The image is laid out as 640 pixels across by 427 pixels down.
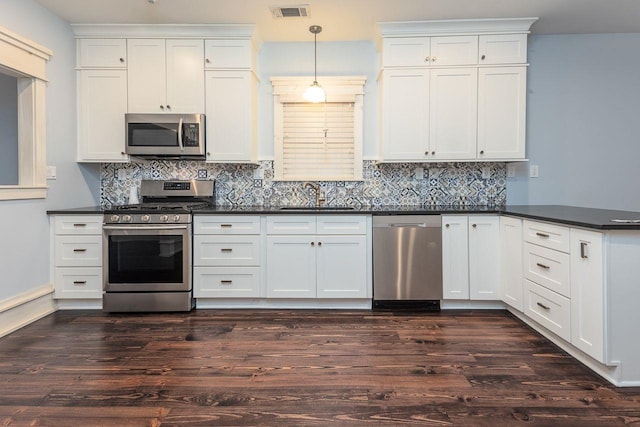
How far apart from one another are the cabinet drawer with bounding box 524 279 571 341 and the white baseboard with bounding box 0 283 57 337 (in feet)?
12.3

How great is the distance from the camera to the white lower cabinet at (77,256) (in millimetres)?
3196

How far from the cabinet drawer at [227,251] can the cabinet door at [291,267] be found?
0.13 meters

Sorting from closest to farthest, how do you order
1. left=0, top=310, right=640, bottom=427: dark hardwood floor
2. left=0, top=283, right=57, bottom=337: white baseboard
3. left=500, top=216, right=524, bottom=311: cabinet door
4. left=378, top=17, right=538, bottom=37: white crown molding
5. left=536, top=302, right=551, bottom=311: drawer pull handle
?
left=0, top=310, right=640, bottom=427: dark hardwood floor
left=536, top=302, right=551, bottom=311: drawer pull handle
left=0, top=283, right=57, bottom=337: white baseboard
left=500, top=216, right=524, bottom=311: cabinet door
left=378, top=17, right=538, bottom=37: white crown molding

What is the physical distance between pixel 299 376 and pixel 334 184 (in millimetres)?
2111

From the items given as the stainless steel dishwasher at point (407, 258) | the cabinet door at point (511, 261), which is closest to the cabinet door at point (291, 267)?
the stainless steel dishwasher at point (407, 258)

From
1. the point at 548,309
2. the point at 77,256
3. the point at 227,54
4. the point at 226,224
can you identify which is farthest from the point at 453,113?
the point at 77,256

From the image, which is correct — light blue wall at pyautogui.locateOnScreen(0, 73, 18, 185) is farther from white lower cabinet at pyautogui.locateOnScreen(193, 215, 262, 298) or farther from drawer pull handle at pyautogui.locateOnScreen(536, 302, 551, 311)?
drawer pull handle at pyautogui.locateOnScreen(536, 302, 551, 311)

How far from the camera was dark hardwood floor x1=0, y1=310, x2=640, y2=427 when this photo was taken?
5.64 feet

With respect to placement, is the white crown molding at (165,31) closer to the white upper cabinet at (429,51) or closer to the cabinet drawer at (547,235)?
the white upper cabinet at (429,51)

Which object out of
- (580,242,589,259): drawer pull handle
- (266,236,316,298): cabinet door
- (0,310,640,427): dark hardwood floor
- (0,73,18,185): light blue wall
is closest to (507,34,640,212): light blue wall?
(0,310,640,427): dark hardwood floor

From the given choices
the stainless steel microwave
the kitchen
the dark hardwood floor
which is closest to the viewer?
the dark hardwood floor

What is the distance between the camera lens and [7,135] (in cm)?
337

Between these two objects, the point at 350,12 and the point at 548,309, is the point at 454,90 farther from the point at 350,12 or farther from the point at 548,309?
the point at 548,309

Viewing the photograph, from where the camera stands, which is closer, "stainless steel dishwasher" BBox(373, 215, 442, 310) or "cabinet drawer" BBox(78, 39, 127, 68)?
"stainless steel dishwasher" BBox(373, 215, 442, 310)
